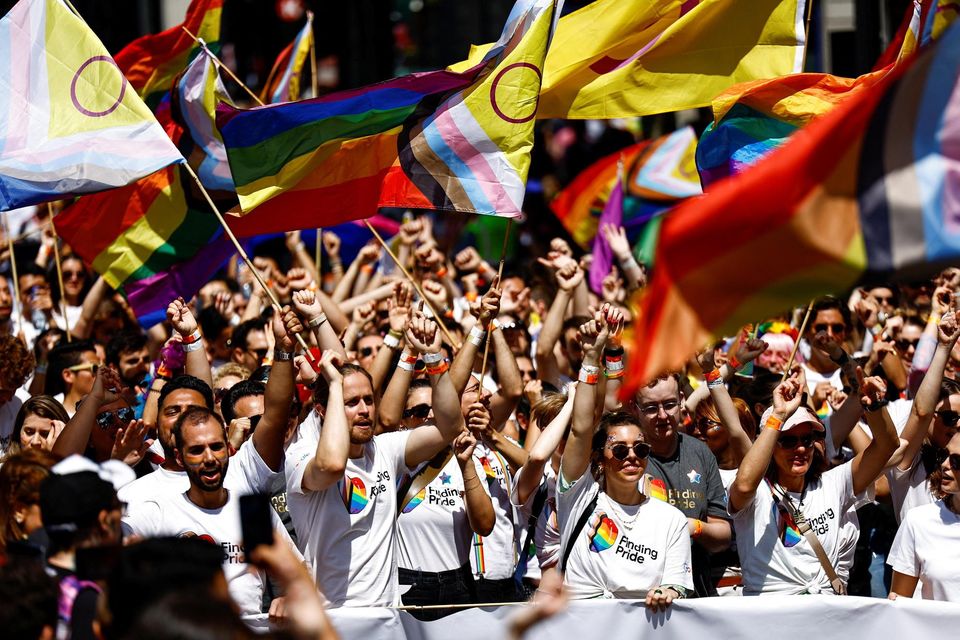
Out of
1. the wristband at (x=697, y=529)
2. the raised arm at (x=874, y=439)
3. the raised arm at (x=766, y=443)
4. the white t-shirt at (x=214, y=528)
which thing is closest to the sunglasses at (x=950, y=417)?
the raised arm at (x=874, y=439)

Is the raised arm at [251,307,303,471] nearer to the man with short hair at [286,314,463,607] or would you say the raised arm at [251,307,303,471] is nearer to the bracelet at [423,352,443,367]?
the man with short hair at [286,314,463,607]

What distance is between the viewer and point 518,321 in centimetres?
998

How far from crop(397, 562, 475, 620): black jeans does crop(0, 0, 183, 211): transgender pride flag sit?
2590 mm

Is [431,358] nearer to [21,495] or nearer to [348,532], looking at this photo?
[348,532]

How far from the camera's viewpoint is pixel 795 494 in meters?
6.96

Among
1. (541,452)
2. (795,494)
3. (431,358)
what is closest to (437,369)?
(431,358)

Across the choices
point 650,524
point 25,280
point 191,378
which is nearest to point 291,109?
point 191,378

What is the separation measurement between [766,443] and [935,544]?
91cm

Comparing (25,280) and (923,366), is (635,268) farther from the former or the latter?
(25,280)

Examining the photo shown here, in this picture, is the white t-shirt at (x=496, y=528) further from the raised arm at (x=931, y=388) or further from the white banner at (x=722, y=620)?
the raised arm at (x=931, y=388)

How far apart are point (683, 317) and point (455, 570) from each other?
10.3ft

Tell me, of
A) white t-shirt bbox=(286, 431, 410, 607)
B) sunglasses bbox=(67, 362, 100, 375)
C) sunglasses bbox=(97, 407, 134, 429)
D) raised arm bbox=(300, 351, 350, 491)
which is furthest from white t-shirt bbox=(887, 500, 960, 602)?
sunglasses bbox=(67, 362, 100, 375)

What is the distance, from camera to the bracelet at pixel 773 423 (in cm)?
670

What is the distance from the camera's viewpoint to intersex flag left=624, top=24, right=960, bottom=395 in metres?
4.37
